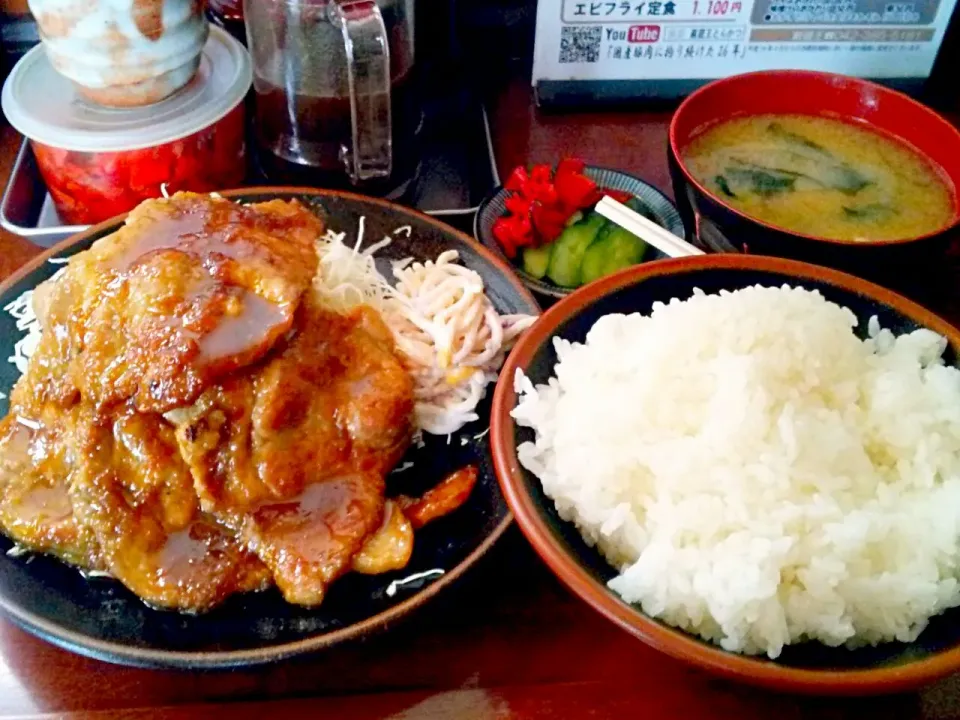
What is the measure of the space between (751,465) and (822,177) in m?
0.90

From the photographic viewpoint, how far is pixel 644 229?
5.53 ft

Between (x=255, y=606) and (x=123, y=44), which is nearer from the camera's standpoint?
(x=255, y=606)

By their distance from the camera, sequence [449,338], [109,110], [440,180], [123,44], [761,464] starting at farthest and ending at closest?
[440,180]
[109,110]
[123,44]
[449,338]
[761,464]

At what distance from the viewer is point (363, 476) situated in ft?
4.55

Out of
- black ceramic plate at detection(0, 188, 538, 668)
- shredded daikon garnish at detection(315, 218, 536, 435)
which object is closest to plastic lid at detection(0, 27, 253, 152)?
shredded daikon garnish at detection(315, 218, 536, 435)

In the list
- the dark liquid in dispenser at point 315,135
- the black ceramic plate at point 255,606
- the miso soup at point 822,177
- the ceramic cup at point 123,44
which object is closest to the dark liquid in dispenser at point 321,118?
the dark liquid in dispenser at point 315,135

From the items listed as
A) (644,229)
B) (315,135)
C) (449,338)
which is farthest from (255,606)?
(315,135)

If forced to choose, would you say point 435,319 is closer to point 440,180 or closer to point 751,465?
point 440,180

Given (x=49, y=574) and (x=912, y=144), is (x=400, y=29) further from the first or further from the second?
(x=49, y=574)

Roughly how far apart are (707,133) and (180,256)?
1.12m

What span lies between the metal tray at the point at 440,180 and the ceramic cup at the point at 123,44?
31 cm

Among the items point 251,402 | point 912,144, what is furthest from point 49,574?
point 912,144

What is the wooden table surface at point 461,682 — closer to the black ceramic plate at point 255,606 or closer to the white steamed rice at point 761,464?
the black ceramic plate at point 255,606

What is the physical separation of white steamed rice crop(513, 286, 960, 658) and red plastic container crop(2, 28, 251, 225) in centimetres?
105
